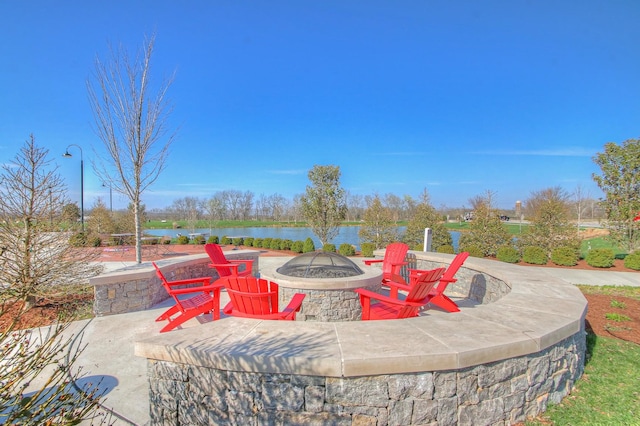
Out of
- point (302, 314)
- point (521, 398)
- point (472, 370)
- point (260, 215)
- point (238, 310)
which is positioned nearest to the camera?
point (472, 370)

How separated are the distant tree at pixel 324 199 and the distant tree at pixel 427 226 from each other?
3094 millimetres

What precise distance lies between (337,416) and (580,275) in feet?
33.1

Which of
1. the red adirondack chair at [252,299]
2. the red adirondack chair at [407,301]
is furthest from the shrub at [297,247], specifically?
the red adirondack chair at [252,299]

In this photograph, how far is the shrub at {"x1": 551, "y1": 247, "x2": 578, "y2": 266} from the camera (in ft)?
34.9

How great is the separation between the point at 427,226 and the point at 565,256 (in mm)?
4562

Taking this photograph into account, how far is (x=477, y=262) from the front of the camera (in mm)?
6750

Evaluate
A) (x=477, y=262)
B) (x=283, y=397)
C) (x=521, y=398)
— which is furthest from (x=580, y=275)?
(x=283, y=397)

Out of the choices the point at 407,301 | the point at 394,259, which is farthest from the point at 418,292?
the point at 394,259

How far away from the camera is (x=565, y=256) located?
10711 millimetres

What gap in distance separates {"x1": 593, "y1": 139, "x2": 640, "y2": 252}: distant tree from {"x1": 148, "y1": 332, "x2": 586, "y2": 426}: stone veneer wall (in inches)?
522

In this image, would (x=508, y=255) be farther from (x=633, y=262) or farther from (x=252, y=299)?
(x=252, y=299)

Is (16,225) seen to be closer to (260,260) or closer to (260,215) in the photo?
(260,260)

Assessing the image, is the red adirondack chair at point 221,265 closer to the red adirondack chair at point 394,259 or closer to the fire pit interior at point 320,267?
the fire pit interior at point 320,267

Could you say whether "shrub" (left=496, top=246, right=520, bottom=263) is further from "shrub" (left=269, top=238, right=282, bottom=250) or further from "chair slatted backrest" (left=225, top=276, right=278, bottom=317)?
"chair slatted backrest" (left=225, top=276, right=278, bottom=317)
